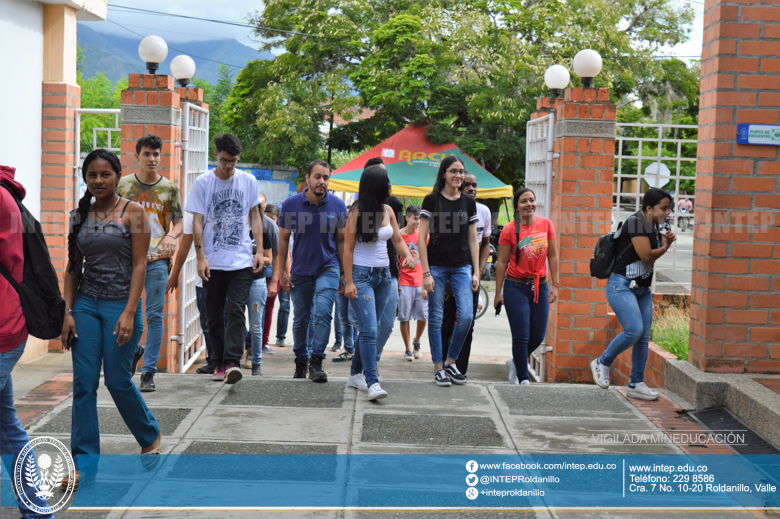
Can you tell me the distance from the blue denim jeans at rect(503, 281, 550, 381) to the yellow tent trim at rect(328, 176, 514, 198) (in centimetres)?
1204

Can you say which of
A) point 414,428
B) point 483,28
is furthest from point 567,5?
point 414,428

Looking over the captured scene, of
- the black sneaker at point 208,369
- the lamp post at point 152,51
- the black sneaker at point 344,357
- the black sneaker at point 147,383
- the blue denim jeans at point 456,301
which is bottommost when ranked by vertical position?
the black sneaker at point 344,357

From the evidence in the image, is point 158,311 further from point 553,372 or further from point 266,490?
point 553,372

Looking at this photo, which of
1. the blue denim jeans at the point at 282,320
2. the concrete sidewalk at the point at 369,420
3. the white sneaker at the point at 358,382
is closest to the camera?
the concrete sidewalk at the point at 369,420

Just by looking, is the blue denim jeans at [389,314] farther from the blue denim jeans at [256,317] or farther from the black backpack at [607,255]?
the black backpack at [607,255]

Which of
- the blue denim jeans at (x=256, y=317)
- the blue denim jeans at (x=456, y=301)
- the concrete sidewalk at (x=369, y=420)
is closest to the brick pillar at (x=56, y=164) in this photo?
the blue denim jeans at (x=256, y=317)

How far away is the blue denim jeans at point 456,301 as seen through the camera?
21.2ft

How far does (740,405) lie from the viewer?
5516mm

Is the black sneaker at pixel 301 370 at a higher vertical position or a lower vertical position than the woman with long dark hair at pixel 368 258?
lower

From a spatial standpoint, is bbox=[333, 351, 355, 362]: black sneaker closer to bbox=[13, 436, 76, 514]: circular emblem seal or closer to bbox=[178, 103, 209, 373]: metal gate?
bbox=[178, 103, 209, 373]: metal gate

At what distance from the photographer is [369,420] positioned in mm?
5406

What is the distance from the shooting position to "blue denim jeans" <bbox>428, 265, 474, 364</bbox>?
646 centimetres

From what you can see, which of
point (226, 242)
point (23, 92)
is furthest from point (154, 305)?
point (23, 92)

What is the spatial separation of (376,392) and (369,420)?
16.4 inches
